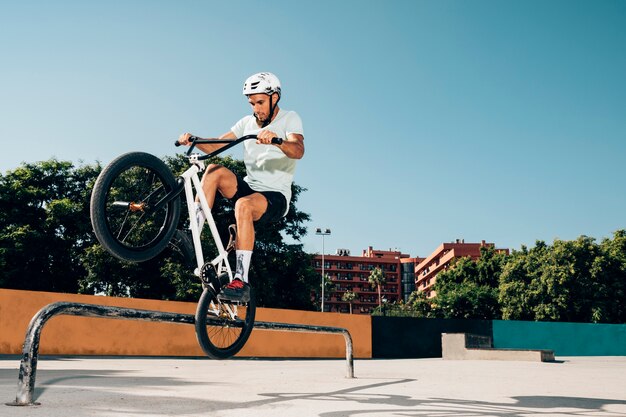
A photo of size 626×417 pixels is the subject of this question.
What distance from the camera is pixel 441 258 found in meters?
136

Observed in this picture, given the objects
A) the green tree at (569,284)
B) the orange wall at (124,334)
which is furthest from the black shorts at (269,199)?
the green tree at (569,284)

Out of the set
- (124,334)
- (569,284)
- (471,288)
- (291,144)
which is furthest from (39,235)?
(471,288)

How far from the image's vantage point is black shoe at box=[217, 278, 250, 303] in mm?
4766

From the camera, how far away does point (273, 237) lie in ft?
116

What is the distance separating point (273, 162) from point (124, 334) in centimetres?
1822

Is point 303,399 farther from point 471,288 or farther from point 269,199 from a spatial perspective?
point 471,288

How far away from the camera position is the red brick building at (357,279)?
166 meters

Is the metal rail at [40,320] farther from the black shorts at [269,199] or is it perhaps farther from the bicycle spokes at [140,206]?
the black shorts at [269,199]

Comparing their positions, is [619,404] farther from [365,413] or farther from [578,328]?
[578,328]

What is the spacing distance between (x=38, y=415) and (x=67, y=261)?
39508 mm

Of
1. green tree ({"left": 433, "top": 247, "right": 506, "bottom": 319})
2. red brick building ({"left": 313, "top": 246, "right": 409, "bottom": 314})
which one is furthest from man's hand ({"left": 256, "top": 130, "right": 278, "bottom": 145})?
red brick building ({"left": 313, "top": 246, "right": 409, "bottom": 314})

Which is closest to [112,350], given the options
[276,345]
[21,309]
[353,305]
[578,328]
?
[21,309]

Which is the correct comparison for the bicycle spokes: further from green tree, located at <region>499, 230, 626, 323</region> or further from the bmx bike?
green tree, located at <region>499, 230, 626, 323</region>

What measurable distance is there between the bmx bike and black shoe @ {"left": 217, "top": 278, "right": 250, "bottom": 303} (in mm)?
100
